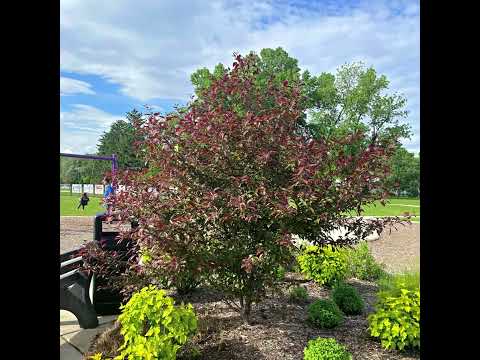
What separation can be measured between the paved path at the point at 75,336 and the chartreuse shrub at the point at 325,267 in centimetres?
240

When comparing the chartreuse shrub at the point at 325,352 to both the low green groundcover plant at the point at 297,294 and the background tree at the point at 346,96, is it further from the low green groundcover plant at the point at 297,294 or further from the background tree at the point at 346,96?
the background tree at the point at 346,96

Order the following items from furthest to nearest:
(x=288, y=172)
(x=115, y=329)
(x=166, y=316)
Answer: (x=115, y=329) → (x=288, y=172) → (x=166, y=316)

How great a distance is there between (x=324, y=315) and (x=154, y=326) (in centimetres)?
155

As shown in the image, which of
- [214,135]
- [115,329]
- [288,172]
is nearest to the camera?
[214,135]

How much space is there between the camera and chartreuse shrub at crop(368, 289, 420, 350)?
10.2 ft

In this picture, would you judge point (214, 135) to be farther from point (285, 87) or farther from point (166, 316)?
point (166, 316)

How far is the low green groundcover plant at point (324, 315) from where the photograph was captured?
11.6ft

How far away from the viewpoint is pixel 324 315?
11.6 feet

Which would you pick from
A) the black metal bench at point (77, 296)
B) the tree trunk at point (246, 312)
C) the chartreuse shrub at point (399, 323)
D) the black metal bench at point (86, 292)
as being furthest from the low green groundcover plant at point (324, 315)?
the black metal bench at point (77, 296)
